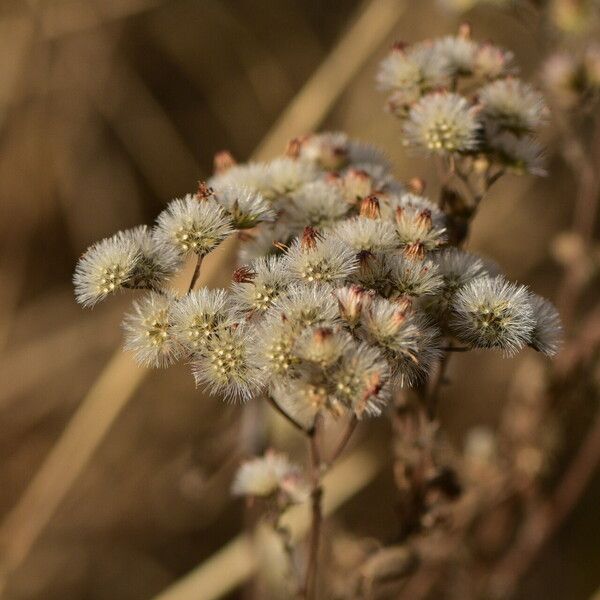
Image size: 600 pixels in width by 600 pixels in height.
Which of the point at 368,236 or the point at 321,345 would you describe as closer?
the point at 321,345

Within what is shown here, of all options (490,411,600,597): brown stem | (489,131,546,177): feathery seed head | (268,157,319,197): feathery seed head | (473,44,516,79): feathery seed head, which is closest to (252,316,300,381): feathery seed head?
(268,157,319,197): feathery seed head

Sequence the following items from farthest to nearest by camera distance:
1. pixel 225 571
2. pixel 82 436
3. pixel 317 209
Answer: pixel 82 436
pixel 225 571
pixel 317 209

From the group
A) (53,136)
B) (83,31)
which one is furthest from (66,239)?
(83,31)

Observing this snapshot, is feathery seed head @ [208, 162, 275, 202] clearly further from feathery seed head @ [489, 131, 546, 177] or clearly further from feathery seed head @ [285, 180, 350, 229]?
feathery seed head @ [489, 131, 546, 177]

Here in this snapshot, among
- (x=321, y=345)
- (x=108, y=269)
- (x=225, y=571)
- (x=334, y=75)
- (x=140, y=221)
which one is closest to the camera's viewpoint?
(x=321, y=345)

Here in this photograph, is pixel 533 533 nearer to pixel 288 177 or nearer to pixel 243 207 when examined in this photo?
pixel 288 177

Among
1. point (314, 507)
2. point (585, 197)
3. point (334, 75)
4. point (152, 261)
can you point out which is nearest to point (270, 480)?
point (314, 507)
